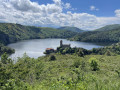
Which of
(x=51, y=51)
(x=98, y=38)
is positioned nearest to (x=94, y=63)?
(x=51, y=51)

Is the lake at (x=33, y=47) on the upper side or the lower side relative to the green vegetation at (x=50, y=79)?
lower

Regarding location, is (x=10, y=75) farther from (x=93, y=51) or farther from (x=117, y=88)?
(x=93, y=51)

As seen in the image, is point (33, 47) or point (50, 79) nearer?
point (50, 79)

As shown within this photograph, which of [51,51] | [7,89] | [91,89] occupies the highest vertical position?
[91,89]

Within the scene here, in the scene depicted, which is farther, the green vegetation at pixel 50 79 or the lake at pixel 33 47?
the lake at pixel 33 47

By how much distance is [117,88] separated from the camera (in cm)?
334

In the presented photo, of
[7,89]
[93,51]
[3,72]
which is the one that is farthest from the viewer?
[93,51]

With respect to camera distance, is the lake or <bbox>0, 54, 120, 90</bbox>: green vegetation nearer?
<bbox>0, 54, 120, 90</bbox>: green vegetation

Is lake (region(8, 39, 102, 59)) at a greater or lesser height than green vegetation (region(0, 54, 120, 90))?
lesser

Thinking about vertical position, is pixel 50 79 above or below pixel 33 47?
above

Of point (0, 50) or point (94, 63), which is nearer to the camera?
point (94, 63)

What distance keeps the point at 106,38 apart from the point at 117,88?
201381 mm

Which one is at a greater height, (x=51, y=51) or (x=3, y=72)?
(x=3, y=72)

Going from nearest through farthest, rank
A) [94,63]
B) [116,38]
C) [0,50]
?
[94,63] → [0,50] → [116,38]
